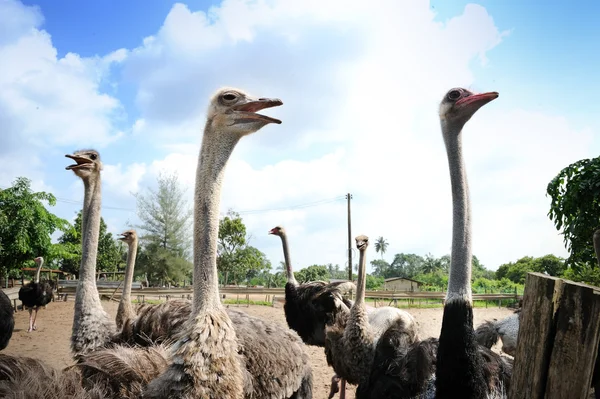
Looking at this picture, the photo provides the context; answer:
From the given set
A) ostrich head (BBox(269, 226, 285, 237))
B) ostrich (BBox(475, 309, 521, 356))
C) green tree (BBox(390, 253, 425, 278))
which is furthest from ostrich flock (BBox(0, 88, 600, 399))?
green tree (BBox(390, 253, 425, 278))

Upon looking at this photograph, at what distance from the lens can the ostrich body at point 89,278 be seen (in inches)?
151

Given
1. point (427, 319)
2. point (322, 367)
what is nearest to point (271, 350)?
point (322, 367)

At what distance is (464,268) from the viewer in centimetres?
324

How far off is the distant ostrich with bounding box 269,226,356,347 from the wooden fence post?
4.90 m

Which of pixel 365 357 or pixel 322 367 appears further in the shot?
pixel 322 367

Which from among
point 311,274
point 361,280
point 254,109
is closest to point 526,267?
point 311,274

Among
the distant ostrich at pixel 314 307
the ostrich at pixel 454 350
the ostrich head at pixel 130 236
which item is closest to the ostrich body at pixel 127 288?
the ostrich head at pixel 130 236

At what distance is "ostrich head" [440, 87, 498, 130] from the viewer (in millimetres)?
3695

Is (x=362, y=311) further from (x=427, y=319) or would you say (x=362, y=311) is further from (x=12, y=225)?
(x=12, y=225)

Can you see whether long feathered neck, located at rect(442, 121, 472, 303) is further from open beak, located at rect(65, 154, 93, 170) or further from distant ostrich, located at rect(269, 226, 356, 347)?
distant ostrich, located at rect(269, 226, 356, 347)

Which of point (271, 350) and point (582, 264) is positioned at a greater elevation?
point (582, 264)

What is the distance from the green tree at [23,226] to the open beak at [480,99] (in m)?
17.2

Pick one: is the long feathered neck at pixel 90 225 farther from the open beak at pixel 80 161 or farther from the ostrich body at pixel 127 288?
the ostrich body at pixel 127 288

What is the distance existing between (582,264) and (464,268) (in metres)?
4.55
